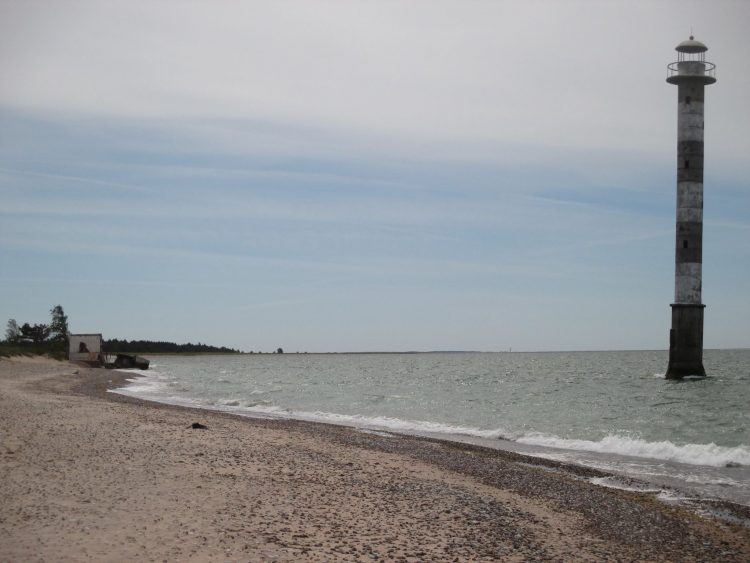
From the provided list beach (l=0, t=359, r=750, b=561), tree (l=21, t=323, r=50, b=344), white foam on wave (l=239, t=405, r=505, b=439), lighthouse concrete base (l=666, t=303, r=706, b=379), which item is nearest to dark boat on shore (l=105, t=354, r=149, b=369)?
tree (l=21, t=323, r=50, b=344)

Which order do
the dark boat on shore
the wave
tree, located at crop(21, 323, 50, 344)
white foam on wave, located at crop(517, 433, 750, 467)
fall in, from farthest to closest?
tree, located at crop(21, 323, 50, 344) < the dark boat on shore < the wave < white foam on wave, located at crop(517, 433, 750, 467)

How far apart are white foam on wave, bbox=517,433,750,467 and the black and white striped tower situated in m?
24.9

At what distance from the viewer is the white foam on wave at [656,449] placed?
62.5 feet

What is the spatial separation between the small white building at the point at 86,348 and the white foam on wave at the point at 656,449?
70.6 m

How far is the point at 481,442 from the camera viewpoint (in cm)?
2278

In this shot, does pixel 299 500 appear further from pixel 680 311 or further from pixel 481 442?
pixel 680 311

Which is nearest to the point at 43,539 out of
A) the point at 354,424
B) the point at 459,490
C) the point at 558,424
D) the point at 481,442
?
the point at 459,490

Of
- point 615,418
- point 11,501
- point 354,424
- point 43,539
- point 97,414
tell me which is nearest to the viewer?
point 43,539

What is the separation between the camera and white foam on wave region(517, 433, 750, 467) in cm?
1905

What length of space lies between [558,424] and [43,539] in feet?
78.3

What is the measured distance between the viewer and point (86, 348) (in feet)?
276

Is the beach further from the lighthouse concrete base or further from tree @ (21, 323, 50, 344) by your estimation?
tree @ (21, 323, 50, 344)

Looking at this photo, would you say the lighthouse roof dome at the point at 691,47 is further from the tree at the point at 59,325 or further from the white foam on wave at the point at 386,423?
the tree at the point at 59,325

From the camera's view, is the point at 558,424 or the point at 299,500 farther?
the point at 558,424
